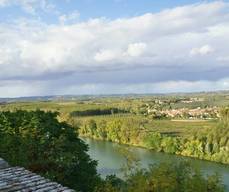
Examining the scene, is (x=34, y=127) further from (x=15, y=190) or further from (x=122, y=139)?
(x=122, y=139)

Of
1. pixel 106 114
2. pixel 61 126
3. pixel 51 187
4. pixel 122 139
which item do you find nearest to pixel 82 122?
pixel 122 139

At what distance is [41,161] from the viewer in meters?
21.5

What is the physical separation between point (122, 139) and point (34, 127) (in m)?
75.6

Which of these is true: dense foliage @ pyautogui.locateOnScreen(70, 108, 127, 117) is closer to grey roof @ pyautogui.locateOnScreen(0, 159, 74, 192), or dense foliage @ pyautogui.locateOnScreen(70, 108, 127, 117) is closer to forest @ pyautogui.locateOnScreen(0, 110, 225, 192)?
forest @ pyautogui.locateOnScreen(0, 110, 225, 192)

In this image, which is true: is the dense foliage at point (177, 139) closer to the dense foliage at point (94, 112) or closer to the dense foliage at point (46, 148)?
the dense foliage at point (94, 112)

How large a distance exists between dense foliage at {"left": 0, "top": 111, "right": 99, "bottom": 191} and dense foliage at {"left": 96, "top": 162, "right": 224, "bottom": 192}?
217cm

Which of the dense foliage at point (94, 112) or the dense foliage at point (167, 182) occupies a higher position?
the dense foliage at point (167, 182)

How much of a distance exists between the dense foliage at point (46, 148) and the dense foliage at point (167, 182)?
2.17 metres

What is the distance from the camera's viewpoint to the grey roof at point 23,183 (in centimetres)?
856

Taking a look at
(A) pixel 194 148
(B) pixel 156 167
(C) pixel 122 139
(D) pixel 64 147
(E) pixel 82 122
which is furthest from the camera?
(E) pixel 82 122

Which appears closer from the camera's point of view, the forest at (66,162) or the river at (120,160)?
the forest at (66,162)

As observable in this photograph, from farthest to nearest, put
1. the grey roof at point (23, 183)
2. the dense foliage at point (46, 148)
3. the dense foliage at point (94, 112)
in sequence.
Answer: the dense foliage at point (94, 112), the dense foliage at point (46, 148), the grey roof at point (23, 183)

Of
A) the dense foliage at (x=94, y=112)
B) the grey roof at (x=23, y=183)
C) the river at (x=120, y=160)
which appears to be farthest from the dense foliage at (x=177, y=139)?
the grey roof at (x=23, y=183)

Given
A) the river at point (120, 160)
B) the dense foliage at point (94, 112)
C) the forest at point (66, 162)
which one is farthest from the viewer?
the dense foliage at point (94, 112)
